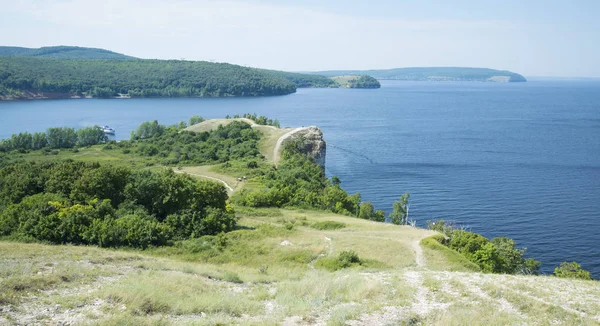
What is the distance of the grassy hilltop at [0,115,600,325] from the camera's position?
14.4 metres

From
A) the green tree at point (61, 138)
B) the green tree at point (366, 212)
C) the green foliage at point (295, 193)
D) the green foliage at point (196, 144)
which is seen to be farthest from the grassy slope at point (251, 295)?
the green tree at point (61, 138)

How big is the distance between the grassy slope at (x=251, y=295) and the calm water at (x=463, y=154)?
30.3m

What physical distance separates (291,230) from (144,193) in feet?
35.9

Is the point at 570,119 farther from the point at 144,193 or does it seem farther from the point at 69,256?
the point at 69,256

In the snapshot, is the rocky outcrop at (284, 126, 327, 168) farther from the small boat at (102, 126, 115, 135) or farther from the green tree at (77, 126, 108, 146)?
the small boat at (102, 126, 115, 135)

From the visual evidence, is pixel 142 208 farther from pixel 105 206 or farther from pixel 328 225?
pixel 328 225

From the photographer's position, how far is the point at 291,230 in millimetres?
35625

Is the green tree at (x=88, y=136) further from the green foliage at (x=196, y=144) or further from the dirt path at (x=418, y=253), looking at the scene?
the dirt path at (x=418, y=253)

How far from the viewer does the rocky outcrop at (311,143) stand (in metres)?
80.2

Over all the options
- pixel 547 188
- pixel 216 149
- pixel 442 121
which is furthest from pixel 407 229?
pixel 442 121

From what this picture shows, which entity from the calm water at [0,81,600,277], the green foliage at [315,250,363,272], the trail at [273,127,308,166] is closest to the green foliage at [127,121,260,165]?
the trail at [273,127,308,166]

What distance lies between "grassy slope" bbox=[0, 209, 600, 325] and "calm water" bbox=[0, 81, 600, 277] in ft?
99.5

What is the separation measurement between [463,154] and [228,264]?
75.0 m

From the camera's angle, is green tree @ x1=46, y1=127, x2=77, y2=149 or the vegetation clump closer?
the vegetation clump
